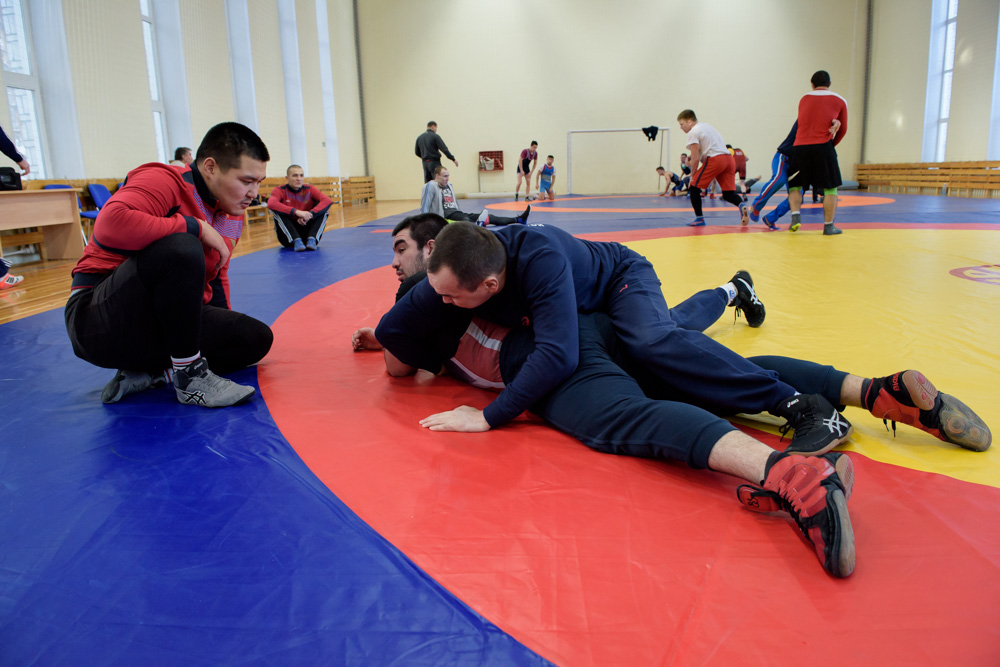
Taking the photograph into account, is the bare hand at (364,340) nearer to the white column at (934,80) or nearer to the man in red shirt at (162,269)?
the man in red shirt at (162,269)

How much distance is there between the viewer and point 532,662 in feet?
3.35

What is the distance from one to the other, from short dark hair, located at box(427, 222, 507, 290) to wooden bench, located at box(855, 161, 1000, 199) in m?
14.2

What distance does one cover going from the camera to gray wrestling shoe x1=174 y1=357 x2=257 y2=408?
2.20 metres

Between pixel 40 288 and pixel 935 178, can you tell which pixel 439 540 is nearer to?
pixel 40 288

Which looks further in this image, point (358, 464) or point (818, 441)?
point (358, 464)

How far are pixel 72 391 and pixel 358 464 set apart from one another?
1.41m

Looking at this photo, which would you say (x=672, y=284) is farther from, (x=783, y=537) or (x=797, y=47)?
(x=797, y=47)

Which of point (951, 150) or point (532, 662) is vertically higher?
point (951, 150)

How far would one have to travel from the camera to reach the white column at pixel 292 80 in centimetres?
1402

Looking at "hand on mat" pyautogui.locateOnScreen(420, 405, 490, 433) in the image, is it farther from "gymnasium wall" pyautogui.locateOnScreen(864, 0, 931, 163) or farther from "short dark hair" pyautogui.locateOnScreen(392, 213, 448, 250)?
"gymnasium wall" pyautogui.locateOnScreen(864, 0, 931, 163)

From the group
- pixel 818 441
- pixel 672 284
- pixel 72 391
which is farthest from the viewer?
pixel 672 284

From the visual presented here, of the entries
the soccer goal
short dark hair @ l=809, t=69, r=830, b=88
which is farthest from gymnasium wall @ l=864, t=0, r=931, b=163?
short dark hair @ l=809, t=69, r=830, b=88

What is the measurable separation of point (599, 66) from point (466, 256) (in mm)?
18121

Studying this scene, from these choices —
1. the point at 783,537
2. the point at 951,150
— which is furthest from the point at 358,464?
the point at 951,150
